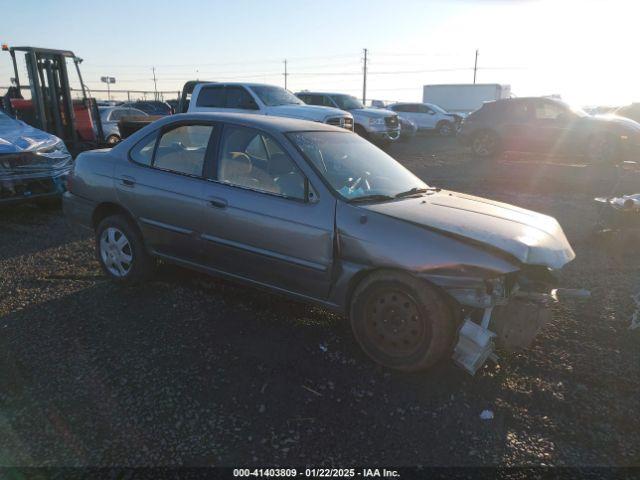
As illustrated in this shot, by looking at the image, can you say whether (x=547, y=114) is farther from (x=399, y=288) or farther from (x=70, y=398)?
(x=70, y=398)

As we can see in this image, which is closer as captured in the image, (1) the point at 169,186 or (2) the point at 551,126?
(1) the point at 169,186

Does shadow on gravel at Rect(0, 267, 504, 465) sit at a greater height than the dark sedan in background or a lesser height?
lesser

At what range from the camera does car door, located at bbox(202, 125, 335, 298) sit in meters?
3.38

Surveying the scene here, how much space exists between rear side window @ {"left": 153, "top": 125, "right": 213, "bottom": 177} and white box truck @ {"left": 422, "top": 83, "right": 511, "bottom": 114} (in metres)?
34.1

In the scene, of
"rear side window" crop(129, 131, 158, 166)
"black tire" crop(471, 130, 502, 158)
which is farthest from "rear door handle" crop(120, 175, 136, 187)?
"black tire" crop(471, 130, 502, 158)

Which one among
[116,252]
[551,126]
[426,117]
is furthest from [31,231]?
[426,117]

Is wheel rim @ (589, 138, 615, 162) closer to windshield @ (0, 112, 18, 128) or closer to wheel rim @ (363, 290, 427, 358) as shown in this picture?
wheel rim @ (363, 290, 427, 358)

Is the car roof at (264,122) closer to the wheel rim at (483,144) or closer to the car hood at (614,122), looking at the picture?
the car hood at (614,122)

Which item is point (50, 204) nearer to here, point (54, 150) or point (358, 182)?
point (54, 150)

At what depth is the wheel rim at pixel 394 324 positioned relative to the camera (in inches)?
121

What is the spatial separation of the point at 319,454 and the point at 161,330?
6.02 ft

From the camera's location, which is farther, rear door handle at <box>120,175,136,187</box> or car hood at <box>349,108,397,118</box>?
car hood at <box>349,108,397,118</box>

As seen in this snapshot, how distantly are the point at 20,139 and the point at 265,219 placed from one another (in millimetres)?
5838

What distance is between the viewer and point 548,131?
12.8m
